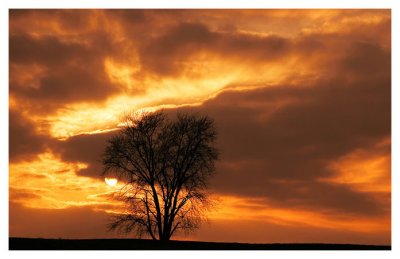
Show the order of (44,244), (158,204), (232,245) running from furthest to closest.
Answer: (158,204) → (232,245) → (44,244)

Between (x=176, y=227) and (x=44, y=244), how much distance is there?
1380cm

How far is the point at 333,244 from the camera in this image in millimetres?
48625

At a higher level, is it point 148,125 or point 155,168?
point 148,125

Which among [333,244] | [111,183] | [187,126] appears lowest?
[333,244]

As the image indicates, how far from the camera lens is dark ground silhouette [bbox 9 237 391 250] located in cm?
4212

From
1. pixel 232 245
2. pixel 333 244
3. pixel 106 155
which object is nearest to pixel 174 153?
pixel 106 155

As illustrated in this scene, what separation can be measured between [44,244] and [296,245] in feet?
54.6

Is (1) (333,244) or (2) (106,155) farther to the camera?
(2) (106,155)

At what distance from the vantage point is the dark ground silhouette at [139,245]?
138 feet

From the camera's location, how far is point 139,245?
44.4 meters

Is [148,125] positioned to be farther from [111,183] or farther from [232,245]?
[232,245]

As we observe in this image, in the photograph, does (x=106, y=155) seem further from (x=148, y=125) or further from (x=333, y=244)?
(x=333, y=244)

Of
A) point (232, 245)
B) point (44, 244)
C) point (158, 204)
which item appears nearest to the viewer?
point (44, 244)

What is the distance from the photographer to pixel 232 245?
46.5 m
